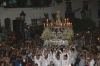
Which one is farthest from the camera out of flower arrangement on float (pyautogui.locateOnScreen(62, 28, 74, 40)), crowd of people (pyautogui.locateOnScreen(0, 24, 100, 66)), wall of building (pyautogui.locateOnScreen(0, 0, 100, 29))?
wall of building (pyautogui.locateOnScreen(0, 0, 100, 29))

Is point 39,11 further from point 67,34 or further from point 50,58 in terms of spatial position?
point 50,58

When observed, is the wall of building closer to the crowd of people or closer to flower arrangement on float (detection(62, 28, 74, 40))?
flower arrangement on float (detection(62, 28, 74, 40))

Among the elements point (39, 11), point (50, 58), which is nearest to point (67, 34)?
point (50, 58)

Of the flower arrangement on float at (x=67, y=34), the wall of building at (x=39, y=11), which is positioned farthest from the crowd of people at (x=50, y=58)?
the wall of building at (x=39, y=11)

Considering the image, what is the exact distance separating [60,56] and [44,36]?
5201 mm

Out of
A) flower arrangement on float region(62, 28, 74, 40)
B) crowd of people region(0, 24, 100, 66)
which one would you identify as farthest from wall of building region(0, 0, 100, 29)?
crowd of people region(0, 24, 100, 66)

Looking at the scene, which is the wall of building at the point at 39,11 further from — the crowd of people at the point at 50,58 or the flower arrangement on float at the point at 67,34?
the crowd of people at the point at 50,58

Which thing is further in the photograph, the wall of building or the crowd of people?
the wall of building

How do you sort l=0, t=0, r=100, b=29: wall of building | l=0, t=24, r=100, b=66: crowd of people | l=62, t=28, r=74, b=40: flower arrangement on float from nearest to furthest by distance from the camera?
l=0, t=24, r=100, b=66: crowd of people < l=62, t=28, r=74, b=40: flower arrangement on float < l=0, t=0, r=100, b=29: wall of building

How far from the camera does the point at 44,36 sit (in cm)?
2291

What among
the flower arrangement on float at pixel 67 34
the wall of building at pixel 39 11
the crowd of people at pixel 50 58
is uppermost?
the wall of building at pixel 39 11

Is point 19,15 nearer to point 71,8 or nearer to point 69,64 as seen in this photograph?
point 71,8

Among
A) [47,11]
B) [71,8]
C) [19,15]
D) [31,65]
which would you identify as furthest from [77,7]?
[31,65]

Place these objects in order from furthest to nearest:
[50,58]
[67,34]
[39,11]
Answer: [39,11] < [67,34] < [50,58]
